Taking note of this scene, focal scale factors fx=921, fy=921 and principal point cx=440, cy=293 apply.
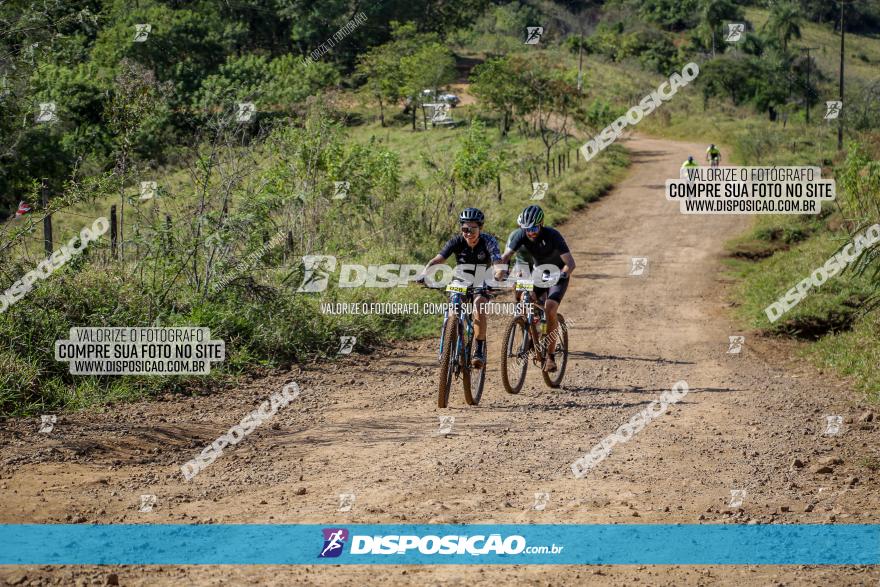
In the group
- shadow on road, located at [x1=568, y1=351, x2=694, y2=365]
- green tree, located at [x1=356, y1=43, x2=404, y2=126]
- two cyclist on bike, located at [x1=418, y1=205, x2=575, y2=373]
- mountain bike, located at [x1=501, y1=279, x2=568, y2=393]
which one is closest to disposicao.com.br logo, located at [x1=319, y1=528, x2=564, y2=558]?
two cyclist on bike, located at [x1=418, y1=205, x2=575, y2=373]

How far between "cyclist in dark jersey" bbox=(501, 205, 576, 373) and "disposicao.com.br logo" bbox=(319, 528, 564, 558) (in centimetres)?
499

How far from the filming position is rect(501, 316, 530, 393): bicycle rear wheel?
10500 mm

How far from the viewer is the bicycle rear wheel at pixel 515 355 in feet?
34.4

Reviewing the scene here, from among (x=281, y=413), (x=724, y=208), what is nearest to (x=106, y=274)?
(x=281, y=413)

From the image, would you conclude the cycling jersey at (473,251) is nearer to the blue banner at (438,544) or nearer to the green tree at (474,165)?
the blue banner at (438,544)

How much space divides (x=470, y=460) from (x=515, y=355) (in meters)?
2.85

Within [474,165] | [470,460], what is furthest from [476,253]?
[474,165]

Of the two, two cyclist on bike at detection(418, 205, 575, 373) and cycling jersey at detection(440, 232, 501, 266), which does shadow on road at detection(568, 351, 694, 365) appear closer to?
two cyclist on bike at detection(418, 205, 575, 373)

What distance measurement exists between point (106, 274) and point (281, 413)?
3.22 meters

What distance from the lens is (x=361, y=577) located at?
556 cm

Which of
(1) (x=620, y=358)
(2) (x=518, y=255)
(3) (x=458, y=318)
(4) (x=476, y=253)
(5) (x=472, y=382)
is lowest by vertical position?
(1) (x=620, y=358)

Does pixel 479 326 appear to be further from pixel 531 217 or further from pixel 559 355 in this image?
pixel 559 355

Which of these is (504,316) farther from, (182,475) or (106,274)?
(182,475)

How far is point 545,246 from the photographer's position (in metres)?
10.9
